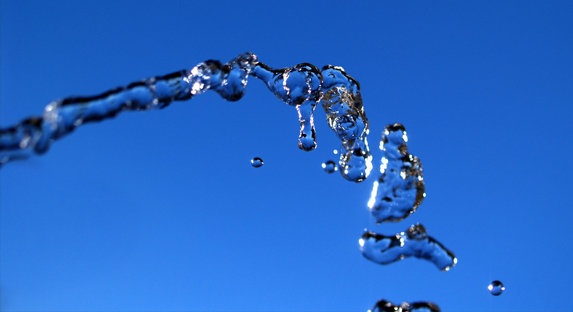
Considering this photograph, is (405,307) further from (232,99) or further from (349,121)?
(232,99)

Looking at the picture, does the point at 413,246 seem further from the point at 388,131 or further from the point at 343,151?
the point at 343,151

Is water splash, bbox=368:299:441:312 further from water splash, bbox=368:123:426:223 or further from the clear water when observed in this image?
water splash, bbox=368:123:426:223

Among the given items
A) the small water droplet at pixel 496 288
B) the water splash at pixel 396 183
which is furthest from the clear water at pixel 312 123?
the small water droplet at pixel 496 288

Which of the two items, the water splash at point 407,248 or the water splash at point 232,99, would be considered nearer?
the water splash at point 232,99

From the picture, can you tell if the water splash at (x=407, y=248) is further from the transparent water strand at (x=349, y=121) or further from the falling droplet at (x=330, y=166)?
the falling droplet at (x=330, y=166)

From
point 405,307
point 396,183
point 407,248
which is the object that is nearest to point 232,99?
point 396,183

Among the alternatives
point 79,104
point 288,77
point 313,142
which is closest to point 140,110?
point 79,104

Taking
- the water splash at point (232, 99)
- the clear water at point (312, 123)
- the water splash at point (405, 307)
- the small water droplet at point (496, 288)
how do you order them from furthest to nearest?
the small water droplet at point (496, 288), the water splash at point (405, 307), the clear water at point (312, 123), the water splash at point (232, 99)
